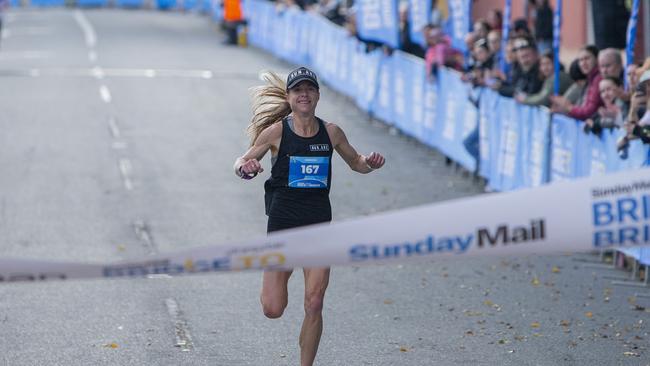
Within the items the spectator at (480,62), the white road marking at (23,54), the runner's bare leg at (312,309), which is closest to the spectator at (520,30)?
the spectator at (480,62)

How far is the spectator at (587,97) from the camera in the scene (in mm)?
13531

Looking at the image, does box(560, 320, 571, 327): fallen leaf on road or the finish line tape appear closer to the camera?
the finish line tape

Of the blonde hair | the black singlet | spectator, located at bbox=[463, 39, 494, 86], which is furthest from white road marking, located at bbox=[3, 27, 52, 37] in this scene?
the black singlet

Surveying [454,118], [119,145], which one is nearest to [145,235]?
[454,118]

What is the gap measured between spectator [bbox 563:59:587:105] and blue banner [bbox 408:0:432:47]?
20.6 ft

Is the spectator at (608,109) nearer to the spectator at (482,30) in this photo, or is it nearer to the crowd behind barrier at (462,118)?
the crowd behind barrier at (462,118)

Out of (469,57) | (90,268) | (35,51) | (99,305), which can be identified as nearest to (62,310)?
(99,305)

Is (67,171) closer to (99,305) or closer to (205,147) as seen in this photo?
(205,147)

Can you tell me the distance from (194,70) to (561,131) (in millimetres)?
18130

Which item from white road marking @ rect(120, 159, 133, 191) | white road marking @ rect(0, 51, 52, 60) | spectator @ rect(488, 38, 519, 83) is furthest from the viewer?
white road marking @ rect(0, 51, 52, 60)

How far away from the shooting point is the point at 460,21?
19.0 metres

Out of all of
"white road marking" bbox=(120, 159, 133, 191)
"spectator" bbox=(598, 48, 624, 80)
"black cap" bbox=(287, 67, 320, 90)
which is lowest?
"white road marking" bbox=(120, 159, 133, 191)

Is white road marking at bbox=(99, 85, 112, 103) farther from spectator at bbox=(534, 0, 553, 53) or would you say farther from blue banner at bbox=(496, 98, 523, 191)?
blue banner at bbox=(496, 98, 523, 191)

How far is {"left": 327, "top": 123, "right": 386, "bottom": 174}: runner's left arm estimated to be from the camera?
8203 millimetres
